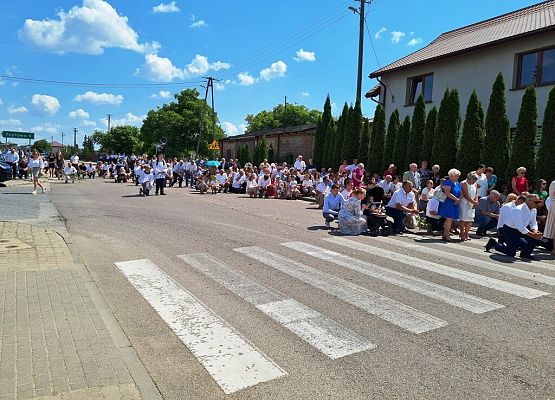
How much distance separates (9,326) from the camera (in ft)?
14.7

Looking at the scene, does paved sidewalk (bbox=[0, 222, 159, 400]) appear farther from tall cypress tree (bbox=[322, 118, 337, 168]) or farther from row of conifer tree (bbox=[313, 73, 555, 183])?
tall cypress tree (bbox=[322, 118, 337, 168])

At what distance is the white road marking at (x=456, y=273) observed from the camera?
638cm

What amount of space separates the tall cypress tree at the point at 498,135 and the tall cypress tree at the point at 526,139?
578 mm

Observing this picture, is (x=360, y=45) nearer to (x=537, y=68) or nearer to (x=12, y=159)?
(x=537, y=68)

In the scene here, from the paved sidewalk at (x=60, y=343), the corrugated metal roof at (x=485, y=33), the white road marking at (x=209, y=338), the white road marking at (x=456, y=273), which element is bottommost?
the white road marking at (x=209, y=338)

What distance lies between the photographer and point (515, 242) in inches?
355

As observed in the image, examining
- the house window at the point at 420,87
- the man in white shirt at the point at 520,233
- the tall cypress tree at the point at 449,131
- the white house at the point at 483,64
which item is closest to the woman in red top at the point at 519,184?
the man in white shirt at the point at 520,233

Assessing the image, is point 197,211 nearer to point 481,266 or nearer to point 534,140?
point 481,266

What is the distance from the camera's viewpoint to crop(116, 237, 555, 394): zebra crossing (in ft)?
14.0

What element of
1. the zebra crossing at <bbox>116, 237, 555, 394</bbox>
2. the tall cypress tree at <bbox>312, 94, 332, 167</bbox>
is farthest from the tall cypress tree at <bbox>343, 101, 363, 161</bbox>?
the zebra crossing at <bbox>116, 237, 555, 394</bbox>

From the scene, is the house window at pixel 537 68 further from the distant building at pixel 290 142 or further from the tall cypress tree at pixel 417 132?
the distant building at pixel 290 142

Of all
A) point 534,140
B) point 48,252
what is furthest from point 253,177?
point 48,252

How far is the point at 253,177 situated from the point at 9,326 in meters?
17.8

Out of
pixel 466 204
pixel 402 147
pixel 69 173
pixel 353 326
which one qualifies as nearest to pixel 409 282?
pixel 353 326
